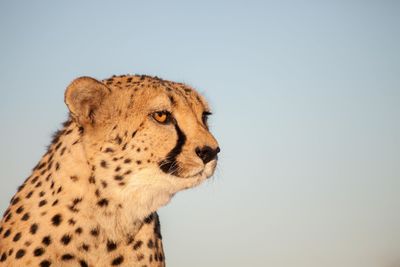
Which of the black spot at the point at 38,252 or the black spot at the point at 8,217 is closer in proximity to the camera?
the black spot at the point at 38,252

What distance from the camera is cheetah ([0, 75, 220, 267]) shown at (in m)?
2.95

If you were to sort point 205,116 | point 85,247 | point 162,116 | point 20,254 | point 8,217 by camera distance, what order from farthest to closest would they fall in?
point 205,116
point 162,116
point 8,217
point 85,247
point 20,254

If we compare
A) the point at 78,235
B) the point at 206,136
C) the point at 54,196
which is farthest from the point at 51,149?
the point at 206,136

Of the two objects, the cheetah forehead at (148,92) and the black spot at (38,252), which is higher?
the cheetah forehead at (148,92)

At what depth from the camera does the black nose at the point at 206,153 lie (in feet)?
10.2

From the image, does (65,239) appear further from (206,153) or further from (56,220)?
(206,153)

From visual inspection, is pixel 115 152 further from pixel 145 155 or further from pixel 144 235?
pixel 144 235

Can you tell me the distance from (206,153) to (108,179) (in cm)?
53

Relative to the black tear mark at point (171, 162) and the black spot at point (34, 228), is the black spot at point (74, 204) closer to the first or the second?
the black spot at point (34, 228)

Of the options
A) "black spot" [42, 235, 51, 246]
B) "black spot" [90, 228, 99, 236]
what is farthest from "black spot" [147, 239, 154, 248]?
"black spot" [42, 235, 51, 246]

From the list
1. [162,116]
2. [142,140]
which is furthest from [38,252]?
[162,116]

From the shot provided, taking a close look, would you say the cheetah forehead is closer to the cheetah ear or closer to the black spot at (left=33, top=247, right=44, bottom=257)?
the cheetah ear

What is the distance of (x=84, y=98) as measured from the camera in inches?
125

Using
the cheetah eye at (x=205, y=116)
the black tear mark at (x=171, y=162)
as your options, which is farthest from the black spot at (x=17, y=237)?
the cheetah eye at (x=205, y=116)
